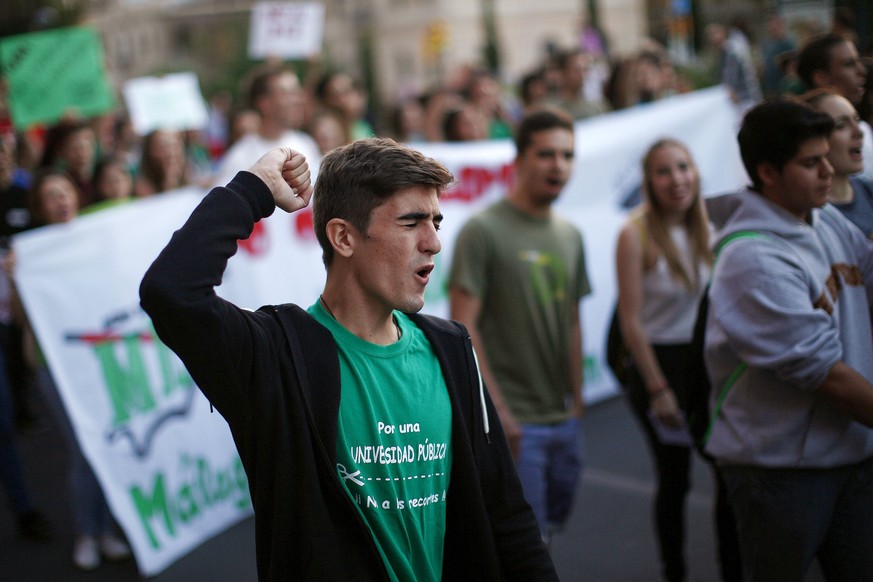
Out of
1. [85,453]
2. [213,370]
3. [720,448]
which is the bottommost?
[85,453]

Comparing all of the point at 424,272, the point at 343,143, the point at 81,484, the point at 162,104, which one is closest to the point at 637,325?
the point at 424,272

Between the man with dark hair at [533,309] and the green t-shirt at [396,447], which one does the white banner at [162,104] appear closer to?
the man with dark hair at [533,309]

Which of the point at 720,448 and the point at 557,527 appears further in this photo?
the point at 557,527

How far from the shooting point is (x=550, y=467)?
4547 millimetres

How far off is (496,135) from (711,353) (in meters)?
7.42

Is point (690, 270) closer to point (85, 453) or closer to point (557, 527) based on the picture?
point (557, 527)

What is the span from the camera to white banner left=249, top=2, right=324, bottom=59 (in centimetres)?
991

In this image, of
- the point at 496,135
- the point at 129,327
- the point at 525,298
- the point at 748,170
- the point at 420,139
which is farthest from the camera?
the point at 420,139

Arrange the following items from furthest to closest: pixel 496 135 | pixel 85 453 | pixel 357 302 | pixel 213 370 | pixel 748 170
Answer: pixel 496 135 → pixel 85 453 → pixel 748 170 → pixel 357 302 → pixel 213 370

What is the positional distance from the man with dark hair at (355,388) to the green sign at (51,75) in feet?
20.5

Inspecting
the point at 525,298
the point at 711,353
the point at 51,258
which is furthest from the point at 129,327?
the point at 711,353

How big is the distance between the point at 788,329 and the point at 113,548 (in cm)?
391

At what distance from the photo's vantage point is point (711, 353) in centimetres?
334

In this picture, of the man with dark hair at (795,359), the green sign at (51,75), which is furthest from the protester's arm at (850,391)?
the green sign at (51,75)
